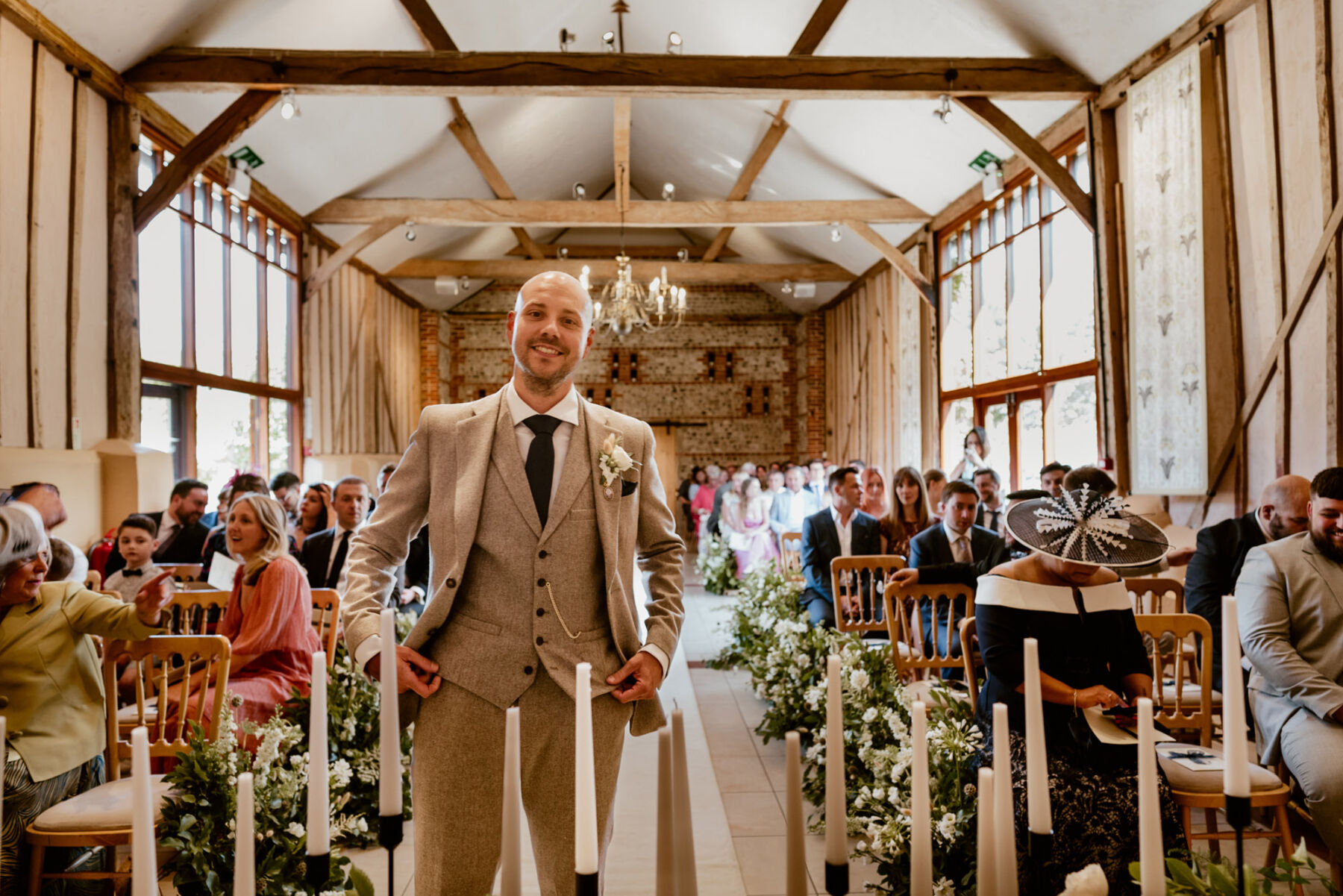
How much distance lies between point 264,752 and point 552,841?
1520 millimetres

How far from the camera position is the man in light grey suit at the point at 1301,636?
2.92 metres

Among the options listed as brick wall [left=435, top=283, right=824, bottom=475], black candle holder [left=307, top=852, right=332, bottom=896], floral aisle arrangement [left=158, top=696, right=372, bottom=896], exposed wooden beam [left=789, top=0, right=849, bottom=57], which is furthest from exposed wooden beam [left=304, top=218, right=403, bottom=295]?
black candle holder [left=307, top=852, right=332, bottom=896]

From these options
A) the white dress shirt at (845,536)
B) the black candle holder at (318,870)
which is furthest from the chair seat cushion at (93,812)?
the white dress shirt at (845,536)

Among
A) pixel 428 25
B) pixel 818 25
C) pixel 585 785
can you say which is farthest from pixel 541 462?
pixel 428 25

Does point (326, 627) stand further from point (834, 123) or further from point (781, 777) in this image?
point (834, 123)

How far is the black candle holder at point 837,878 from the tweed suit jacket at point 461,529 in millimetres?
839

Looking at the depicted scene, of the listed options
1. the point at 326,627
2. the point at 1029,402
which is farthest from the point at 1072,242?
the point at 326,627

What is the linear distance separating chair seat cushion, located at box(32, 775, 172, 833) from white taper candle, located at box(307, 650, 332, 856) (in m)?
1.82

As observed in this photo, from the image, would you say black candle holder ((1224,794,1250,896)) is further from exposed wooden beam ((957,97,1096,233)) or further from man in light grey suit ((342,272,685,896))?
exposed wooden beam ((957,97,1096,233))

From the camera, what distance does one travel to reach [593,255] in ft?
52.5

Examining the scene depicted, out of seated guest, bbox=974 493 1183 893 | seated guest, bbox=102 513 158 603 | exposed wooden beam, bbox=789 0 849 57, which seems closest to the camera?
seated guest, bbox=974 493 1183 893

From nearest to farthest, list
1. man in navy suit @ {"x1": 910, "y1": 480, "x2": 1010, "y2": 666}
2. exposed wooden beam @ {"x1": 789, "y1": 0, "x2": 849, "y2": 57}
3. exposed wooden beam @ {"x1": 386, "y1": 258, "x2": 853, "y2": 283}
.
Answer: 1. man in navy suit @ {"x1": 910, "y1": 480, "x2": 1010, "y2": 666}
2. exposed wooden beam @ {"x1": 789, "y1": 0, "x2": 849, "y2": 57}
3. exposed wooden beam @ {"x1": 386, "y1": 258, "x2": 853, "y2": 283}

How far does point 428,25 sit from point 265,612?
613 centimetres

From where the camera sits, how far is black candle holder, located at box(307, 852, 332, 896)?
39.2 inches
